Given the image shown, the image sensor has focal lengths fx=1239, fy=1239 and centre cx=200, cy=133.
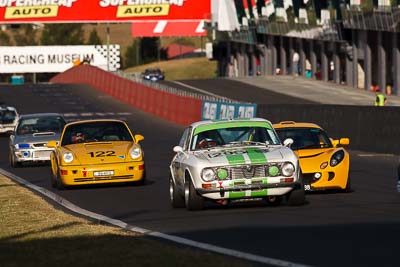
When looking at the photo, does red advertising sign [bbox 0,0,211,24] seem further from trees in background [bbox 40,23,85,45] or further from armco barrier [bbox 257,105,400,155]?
armco barrier [bbox 257,105,400,155]

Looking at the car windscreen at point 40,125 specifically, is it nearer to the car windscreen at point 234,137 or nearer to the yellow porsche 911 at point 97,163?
the yellow porsche 911 at point 97,163

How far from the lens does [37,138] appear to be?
101 ft

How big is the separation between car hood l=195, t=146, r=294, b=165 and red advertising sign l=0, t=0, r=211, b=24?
94.2 meters

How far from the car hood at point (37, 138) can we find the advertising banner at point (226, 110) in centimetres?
1246

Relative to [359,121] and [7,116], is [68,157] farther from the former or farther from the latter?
[7,116]

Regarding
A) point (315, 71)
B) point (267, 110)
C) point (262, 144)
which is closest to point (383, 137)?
point (267, 110)

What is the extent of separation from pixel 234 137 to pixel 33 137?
14.0 meters

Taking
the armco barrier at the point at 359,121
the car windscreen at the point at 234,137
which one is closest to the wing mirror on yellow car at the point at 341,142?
the car windscreen at the point at 234,137

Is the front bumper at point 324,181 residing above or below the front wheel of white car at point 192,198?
below

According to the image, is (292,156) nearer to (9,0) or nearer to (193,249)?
(193,249)

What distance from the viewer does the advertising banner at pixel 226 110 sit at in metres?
43.4

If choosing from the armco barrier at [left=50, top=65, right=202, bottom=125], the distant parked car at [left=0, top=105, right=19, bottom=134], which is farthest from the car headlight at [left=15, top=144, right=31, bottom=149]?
the armco barrier at [left=50, top=65, right=202, bottom=125]

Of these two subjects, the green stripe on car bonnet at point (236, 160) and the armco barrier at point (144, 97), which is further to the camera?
the armco barrier at point (144, 97)

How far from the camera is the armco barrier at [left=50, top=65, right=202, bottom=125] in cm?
5381
